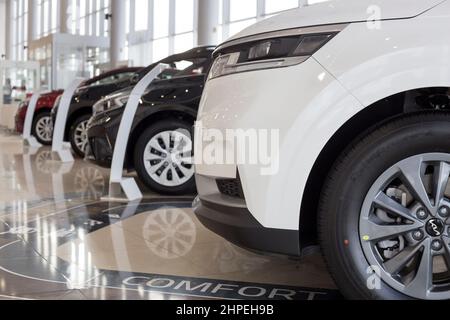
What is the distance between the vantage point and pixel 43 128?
430 inches

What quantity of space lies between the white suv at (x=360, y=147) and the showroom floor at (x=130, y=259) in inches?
20.8

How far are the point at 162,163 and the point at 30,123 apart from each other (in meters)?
6.51

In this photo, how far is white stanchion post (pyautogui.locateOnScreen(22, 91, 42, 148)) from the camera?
10414mm

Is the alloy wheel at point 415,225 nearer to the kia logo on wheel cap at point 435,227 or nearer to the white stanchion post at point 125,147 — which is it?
the kia logo on wheel cap at point 435,227

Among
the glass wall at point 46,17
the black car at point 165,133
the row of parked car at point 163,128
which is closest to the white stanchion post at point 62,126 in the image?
the row of parked car at point 163,128

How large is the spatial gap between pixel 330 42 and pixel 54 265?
1959 millimetres

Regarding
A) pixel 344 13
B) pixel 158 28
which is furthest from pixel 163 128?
pixel 158 28


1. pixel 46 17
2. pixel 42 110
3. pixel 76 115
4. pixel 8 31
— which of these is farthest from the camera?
pixel 8 31

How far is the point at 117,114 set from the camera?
16.9ft

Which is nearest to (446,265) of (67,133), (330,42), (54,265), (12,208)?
(330,42)

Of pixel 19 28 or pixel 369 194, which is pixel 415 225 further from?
pixel 19 28

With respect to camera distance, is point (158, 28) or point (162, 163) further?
point (158, 28)

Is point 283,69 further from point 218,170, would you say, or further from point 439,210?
point 439,210

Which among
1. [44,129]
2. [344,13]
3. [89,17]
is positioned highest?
[89,17]
